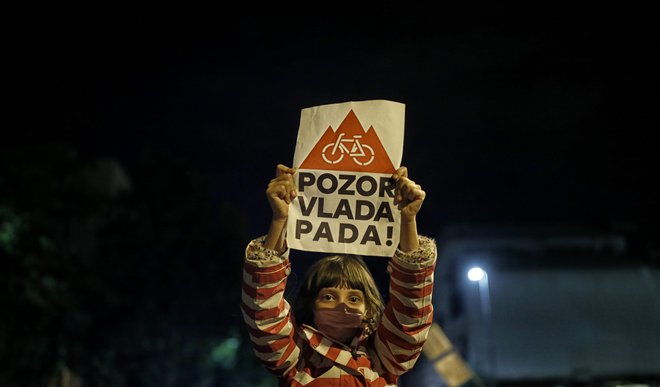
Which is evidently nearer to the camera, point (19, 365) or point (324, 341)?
point (324, 341)

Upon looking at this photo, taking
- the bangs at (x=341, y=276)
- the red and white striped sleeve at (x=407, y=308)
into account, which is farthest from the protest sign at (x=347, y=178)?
the red and white striped sleeve at (x=407, y=308)

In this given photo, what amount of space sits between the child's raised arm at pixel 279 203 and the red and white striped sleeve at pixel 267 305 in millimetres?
43

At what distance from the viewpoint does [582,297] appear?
3008 centimetres

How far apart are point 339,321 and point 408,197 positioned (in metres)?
0.62

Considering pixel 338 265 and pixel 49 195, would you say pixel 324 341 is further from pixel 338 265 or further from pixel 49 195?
pixel 49 195

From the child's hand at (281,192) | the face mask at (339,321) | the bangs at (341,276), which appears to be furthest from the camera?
the bangs at (341,276)

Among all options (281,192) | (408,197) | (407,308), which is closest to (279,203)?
(281,192)

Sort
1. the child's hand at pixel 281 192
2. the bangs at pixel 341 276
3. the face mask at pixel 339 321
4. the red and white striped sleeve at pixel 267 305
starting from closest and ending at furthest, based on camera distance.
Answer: the red and white striped sleeve at pixel 267 305 → the child's hand at pixel 281 192 → the face mask at pixel 339 321 → the bangs at pixel 341 276

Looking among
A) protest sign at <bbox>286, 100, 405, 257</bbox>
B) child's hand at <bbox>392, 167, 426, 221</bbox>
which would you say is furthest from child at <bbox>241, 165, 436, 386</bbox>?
protest sign at <bbox>286, 100, 405, 257</bbox>

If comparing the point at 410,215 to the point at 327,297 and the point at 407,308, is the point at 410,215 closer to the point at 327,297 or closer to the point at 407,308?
the point at 407,308

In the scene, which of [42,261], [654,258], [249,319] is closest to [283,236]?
[249,319]

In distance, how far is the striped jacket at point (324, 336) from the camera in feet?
10.1

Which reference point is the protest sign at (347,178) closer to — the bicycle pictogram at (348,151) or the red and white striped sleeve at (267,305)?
the bicycle pictogram at (348,151)

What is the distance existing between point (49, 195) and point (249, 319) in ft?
59.1
